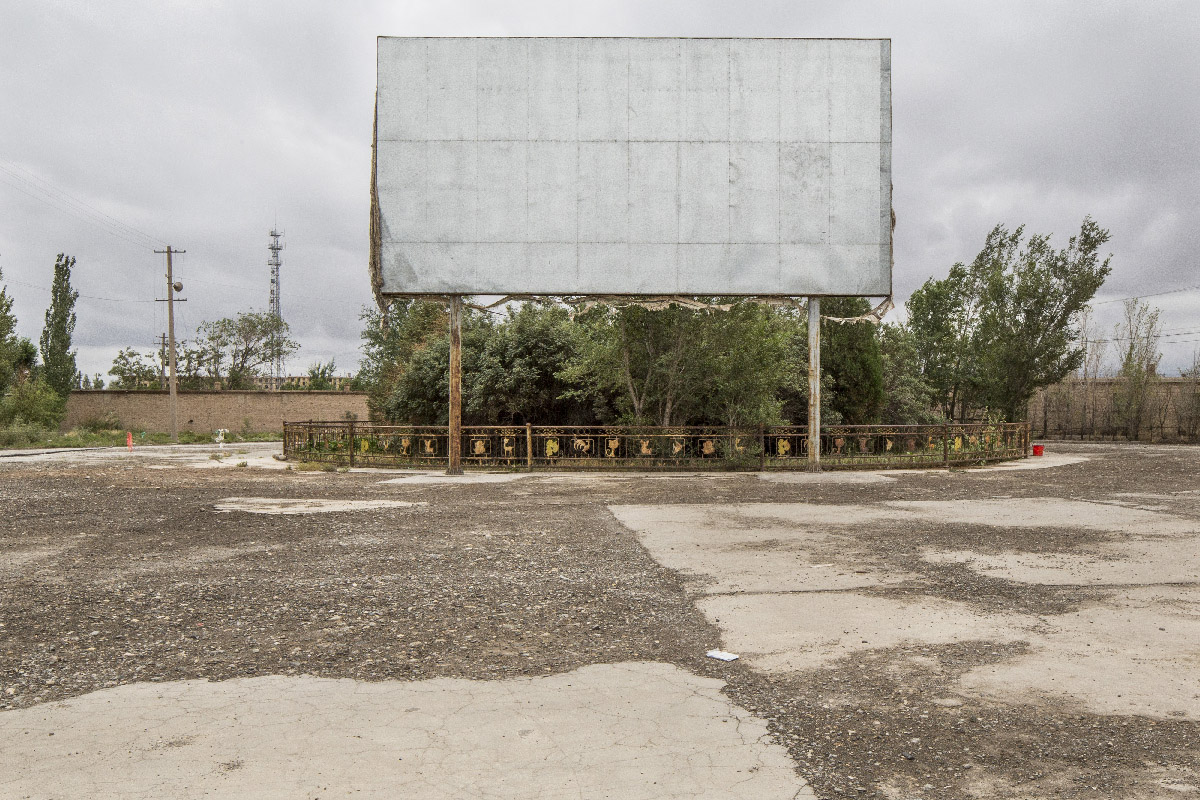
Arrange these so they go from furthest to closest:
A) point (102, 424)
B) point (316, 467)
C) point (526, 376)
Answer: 1. point (102, 424)
2. point (526, 376)
3. point (316, 467)

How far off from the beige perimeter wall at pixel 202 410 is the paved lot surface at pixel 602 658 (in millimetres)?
37615

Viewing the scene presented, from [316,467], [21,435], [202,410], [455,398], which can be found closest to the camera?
[455,398]

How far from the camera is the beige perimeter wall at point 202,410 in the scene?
45.1 metres

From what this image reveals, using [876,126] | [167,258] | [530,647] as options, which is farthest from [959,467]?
[167,258]

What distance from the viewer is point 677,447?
2056 cm

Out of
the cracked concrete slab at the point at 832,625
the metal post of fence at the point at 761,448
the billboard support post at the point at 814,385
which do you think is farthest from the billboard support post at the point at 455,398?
the cracked concrete slab at the point at 832,625

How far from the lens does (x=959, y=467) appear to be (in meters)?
21.0

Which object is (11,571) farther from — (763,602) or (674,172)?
(674,172)

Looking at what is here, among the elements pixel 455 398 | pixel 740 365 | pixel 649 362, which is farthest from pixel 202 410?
pixel 740 365

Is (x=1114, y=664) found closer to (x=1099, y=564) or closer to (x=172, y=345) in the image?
(x=1099, y=564)

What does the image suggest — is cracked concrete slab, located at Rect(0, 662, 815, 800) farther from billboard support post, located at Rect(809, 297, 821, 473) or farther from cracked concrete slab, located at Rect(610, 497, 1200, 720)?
billboard support post, located at Rect(809, 297, 821, 473)

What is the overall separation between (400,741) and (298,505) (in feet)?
33.1

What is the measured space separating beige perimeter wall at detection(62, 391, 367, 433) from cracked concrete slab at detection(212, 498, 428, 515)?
108 ft

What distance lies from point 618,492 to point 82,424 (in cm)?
4076
